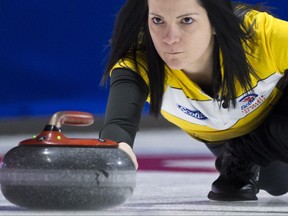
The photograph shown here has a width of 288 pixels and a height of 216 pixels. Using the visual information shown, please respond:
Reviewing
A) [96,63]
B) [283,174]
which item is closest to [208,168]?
[283,174]

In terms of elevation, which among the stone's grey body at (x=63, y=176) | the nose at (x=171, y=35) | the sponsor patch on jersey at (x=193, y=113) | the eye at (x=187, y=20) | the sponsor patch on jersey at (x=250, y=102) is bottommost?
the stone's grey body at (x=63, y=176)

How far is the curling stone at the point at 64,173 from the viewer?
116 cm

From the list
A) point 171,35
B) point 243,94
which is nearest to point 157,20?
point 171,35

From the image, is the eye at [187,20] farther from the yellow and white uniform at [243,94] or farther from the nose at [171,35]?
the yellow and white uniform at [243,94]

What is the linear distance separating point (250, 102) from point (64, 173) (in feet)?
1.98

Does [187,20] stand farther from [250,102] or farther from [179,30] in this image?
[250,102]

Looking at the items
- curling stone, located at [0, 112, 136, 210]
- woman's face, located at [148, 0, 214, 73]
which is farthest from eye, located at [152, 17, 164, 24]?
curling stone, located at [0, 112, 136, 210]

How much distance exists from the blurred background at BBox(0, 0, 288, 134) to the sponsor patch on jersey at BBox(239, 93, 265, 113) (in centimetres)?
213

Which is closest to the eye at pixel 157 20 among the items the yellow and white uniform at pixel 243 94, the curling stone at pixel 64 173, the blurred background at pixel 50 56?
the yellow and white uniform at pixel 243 94

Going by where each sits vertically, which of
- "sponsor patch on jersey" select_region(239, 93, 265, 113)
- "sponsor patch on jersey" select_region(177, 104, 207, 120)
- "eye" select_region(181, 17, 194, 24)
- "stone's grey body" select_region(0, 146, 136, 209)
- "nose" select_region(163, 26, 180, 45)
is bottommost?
"stone's grey body" select_region(0, 146, 136, 209)

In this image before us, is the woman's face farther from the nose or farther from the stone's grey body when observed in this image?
the stone's grey body

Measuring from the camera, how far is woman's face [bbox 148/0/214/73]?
1.35 m

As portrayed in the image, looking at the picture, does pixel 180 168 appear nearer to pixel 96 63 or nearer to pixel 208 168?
pixel 208 168

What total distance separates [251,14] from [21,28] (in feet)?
7.66
